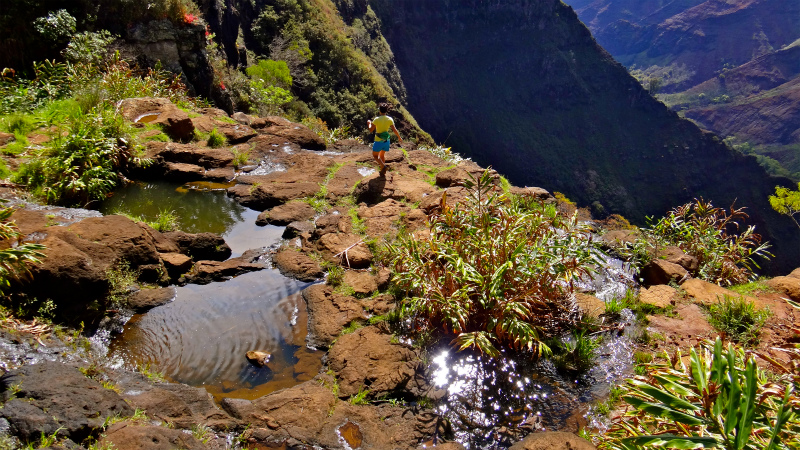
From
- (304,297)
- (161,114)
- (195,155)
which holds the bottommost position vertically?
(304,297)

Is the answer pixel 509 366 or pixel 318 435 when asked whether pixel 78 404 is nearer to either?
pixel 318 435

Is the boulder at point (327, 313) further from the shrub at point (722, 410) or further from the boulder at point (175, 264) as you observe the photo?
the shrub at point (722, 410)

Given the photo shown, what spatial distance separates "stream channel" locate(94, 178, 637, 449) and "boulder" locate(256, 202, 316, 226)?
128 cm

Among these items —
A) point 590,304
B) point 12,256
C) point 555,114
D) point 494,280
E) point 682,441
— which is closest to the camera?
point 682,441

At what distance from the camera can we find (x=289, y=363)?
357cm

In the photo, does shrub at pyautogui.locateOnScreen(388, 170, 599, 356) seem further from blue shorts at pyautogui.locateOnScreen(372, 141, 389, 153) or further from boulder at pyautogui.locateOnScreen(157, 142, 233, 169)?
boulder at pyautogui.locateOnScreen(157, 142, 233, 169)

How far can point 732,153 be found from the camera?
207 ft

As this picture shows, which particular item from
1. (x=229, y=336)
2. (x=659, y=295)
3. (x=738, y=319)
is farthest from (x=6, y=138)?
(x=738, y=319)

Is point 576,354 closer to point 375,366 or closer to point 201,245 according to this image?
point 375,366

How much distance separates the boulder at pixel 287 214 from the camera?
5781 millimetres

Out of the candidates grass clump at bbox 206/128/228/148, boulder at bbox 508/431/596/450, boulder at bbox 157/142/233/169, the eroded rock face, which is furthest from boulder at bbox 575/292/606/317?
grass clump at bbox 206/128/228/148

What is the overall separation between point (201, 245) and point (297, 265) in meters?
1.11

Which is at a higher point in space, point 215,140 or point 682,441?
point 682,441

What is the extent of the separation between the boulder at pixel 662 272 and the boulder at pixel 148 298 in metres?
5.46
